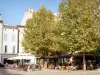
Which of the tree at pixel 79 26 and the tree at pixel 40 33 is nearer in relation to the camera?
the tree at pixel 79 26

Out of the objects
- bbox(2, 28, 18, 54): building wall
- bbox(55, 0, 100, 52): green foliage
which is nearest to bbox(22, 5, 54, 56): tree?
bbox(55, 0, 100, 52): green foliage

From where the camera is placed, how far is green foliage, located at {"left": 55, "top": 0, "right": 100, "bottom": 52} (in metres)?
34.9

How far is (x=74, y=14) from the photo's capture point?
35812 millimetres

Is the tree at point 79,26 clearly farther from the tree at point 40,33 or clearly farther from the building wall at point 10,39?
the building wall at point 10,39

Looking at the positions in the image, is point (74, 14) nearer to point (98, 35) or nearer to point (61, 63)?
point (98, 35)

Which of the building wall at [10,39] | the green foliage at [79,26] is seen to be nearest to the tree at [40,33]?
the green foliage at [79,26]

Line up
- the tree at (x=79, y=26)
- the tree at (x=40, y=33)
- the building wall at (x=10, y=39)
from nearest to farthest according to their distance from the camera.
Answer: the tree at (x=79, y=26) < the tree at (x=40, y=33) < the building wall at (x=10, y=39)

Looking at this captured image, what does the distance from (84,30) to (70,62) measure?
15.0 metres

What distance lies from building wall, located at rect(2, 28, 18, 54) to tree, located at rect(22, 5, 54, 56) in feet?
58.9

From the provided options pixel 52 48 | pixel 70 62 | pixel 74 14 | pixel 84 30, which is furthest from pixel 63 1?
pixel 70 62

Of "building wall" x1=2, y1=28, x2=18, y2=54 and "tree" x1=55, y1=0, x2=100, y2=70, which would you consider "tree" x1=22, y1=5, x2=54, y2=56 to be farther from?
"building wall" x1=2, y1=28, x2=18, y2=54

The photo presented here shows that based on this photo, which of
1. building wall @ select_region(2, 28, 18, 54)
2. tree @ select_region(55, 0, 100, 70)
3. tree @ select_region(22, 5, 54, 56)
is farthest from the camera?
building wall @ select_region(2, 28, 18, 54)

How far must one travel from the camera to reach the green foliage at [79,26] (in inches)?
1373

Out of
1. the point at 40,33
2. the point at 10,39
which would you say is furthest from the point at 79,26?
the point at 10,39
